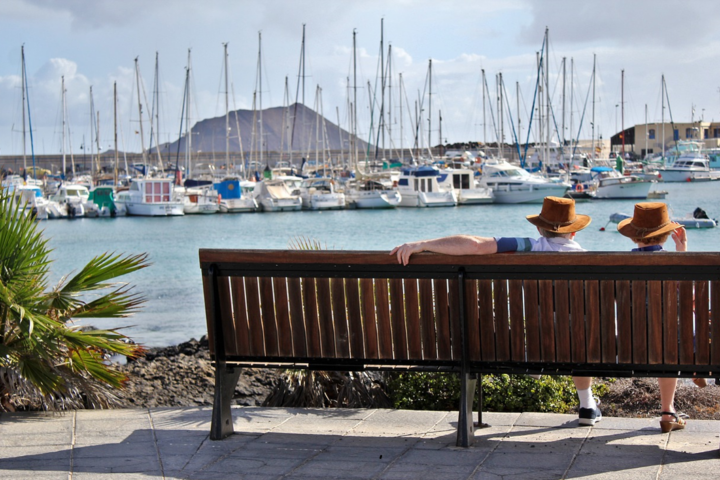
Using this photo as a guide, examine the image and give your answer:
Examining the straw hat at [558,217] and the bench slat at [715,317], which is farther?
the straw hat at [558,217]

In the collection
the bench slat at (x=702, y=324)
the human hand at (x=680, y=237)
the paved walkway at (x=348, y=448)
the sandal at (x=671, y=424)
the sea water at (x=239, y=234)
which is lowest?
the sea water at (x=239, y=234)

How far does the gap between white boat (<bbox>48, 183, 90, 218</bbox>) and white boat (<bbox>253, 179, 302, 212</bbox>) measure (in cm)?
1237

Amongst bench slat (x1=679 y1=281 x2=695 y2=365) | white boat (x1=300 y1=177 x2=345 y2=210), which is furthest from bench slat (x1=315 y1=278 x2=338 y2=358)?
white boat (x1=300 y1=177 x2=345 y2=210)

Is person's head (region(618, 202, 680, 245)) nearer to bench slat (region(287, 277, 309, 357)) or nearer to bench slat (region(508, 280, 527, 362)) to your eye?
bench slat (region(508, 280, 527, 362))

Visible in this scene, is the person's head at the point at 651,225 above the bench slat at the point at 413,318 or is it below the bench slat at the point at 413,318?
above

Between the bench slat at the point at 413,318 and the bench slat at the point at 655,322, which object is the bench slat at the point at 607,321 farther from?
the bench slat at the point at 413,318

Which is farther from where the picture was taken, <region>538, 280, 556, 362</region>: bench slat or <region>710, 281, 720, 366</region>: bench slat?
<region>538, 280, 556, 362</region>: bench slat

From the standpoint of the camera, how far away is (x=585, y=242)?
37312mm

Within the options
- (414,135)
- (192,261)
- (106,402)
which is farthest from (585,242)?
(414,135)

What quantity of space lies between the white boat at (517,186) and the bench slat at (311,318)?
191 ft

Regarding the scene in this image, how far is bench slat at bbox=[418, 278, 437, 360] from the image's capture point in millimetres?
4914

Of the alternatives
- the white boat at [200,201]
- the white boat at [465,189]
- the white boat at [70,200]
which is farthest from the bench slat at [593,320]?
the white boat at [70,200]

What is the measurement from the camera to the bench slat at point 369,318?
195 inches

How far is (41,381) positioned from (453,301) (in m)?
2.75
